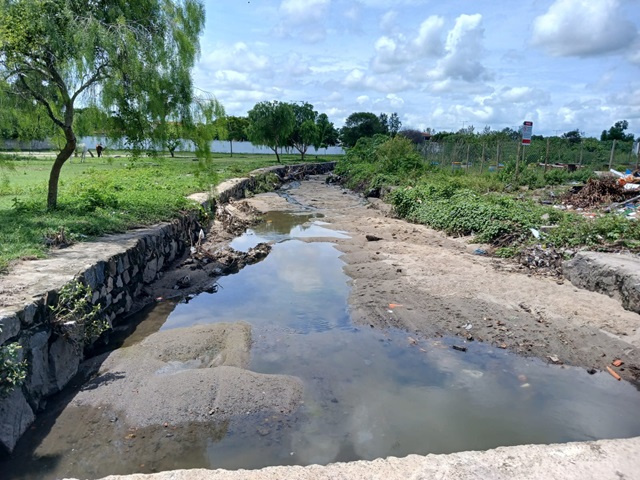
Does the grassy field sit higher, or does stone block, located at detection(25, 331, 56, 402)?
the grassy field

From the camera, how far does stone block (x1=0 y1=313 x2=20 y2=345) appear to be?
14.0 ft

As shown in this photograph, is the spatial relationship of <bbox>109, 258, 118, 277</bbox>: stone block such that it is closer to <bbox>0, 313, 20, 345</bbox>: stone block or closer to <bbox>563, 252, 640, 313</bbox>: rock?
<bbox>0, 313, 20, 345</bbox>: stone block

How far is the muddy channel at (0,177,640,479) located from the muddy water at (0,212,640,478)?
0.02 m

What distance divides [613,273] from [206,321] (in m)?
6.35

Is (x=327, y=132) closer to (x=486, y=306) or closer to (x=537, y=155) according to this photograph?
(x=537, y=155)

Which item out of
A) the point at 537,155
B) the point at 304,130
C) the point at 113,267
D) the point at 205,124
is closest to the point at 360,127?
the point at 304,130

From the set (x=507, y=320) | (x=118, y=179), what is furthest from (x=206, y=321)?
(x=118, y=179)

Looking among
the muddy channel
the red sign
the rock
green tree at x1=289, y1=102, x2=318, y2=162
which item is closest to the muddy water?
the muddy channel

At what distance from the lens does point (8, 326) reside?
434 centimetres

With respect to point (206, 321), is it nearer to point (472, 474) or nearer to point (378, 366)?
point (378, 366)

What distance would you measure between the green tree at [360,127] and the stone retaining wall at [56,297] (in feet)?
182

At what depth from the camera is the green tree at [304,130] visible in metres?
49.0

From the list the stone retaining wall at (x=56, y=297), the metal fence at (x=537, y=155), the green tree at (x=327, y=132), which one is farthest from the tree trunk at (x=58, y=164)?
the green tree at (x=327, y=132)

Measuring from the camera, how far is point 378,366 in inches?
232
